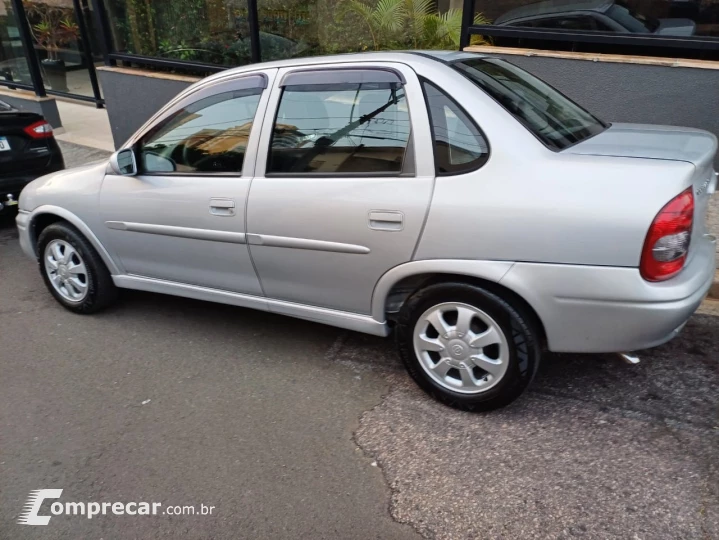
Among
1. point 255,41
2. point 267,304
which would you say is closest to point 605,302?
point 267,304

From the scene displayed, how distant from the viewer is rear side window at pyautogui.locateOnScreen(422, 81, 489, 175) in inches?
111

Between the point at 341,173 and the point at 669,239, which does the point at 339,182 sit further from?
the point at 669,239

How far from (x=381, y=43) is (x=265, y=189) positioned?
5.24 meters

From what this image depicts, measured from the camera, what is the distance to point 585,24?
614cm

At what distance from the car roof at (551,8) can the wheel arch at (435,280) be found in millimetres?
4561

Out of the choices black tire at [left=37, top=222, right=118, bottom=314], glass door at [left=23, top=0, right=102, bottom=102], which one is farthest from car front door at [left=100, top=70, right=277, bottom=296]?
glass door at [left=23, top=0, right=102, bottom=102]

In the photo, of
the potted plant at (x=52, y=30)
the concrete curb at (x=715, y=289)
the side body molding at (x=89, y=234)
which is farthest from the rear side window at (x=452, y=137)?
the potted plant at (x=52, y=30)

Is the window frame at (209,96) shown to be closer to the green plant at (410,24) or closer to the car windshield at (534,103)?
the car windshield at (534,103)

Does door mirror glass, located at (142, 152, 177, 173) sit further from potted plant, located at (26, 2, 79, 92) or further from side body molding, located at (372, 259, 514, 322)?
potted plant, located at (26, 2, 79, 92)

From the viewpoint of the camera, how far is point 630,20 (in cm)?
597

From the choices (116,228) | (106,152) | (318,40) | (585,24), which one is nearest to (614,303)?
(116,228)

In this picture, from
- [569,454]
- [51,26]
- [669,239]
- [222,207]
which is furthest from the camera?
[51,26]

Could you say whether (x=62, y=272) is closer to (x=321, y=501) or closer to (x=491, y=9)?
(x=321, y=501)

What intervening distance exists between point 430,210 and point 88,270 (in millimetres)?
2623
